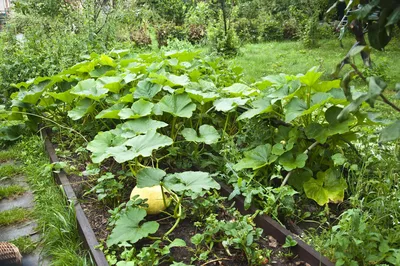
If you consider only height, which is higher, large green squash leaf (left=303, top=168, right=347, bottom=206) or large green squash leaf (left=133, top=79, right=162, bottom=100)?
large green squash leaf (left=133, top=79, right=162, bottom=100)

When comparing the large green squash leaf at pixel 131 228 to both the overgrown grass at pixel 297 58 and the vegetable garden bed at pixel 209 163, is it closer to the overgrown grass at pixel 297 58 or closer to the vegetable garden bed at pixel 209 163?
the vegetable garden bed at pixel 209 163

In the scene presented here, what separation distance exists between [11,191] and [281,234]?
2279 millimetres

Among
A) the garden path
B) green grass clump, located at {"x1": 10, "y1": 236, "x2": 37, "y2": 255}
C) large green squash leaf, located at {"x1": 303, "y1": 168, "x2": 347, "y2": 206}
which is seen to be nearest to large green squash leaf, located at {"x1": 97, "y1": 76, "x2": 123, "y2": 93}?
the garden path

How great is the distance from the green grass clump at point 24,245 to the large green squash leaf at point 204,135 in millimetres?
1220

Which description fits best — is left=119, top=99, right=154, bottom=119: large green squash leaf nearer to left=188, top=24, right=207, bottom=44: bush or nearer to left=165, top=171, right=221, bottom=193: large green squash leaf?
left=165, top=171, right=221, bottom=193: large green squash leaf

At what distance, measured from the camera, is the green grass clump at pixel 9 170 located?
12.2ft

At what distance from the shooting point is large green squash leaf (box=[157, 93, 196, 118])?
9.96 ft

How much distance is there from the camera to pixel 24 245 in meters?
2.59

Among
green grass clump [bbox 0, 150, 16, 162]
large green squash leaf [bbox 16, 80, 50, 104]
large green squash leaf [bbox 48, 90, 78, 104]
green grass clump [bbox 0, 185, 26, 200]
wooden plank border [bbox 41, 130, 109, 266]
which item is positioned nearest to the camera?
wooden plank border [bbox 41, 130, 109, 266]

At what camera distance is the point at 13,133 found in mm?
4402

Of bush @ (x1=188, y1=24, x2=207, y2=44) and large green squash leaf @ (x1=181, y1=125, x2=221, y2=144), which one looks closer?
large green squash leaf @ (x1=181, y1=125, x2=221, y2=144)

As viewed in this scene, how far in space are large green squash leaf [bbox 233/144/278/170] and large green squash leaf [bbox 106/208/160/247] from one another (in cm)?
76

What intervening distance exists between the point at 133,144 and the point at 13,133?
2473mm

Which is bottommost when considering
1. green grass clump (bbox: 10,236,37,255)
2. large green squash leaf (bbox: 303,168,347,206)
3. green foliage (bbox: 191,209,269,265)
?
green grass clump (bbox: 10,236,37,255)
